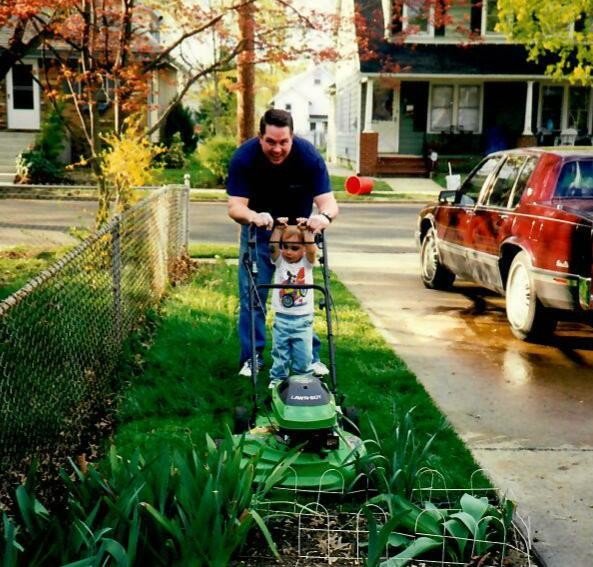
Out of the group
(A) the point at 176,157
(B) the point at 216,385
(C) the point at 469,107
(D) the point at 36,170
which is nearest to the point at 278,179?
(B) the point at 216,385

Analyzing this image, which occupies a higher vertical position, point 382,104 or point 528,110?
point 382,104

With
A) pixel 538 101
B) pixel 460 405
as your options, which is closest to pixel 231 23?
pixel 460 405

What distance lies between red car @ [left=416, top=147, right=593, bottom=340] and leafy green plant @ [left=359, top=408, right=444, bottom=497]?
3.06 meters

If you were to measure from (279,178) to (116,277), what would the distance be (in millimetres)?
1489

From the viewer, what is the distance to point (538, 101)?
3152 centimetres

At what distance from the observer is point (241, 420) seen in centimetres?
465

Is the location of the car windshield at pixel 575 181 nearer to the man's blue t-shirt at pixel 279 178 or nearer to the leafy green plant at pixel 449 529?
the man's blue t-shirt at pixel 279 178

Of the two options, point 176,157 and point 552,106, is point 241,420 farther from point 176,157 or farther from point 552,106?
point 552,106

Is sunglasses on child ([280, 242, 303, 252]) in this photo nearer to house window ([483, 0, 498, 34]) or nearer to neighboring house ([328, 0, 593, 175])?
neighboring house ([328, 0, 593, 175])

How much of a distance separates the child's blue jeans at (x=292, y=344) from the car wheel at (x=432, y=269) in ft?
15.4

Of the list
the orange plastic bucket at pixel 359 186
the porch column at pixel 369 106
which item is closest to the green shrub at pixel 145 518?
the orange plastic bucket at pixel 359 186

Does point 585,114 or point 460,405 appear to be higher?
point 585,114

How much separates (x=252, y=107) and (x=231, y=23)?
1305 mm

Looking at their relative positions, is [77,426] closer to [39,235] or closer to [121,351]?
[121,351]
